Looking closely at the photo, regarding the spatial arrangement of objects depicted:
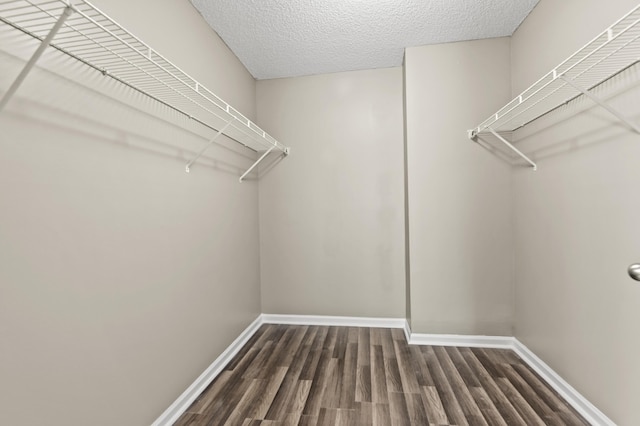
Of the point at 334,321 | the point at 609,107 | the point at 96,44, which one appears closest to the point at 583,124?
the point at 609,107

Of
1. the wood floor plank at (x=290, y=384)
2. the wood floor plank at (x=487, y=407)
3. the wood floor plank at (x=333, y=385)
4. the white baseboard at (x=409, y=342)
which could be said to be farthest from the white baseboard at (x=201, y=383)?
the wood floor plank at (x=487, y=407)

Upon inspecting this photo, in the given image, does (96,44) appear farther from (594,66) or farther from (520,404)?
(520,404)

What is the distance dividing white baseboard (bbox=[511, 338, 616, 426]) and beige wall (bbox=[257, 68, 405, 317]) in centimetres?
98

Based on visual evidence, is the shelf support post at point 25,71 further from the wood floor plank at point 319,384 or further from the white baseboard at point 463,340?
the white baseboard at point 463,340

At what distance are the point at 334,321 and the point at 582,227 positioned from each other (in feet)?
6.59

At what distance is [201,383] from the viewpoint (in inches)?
69.1

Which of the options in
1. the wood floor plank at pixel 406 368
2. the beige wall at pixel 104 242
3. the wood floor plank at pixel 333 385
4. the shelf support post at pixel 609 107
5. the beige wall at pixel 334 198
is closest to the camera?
the beige wall at pixel 104 242

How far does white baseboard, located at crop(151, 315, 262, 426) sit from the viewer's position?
146 cm

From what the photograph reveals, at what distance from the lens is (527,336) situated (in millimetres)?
2035

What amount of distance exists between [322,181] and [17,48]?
213cm

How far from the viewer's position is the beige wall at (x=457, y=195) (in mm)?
2266

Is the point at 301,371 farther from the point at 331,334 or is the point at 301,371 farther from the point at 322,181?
the point at 322,181

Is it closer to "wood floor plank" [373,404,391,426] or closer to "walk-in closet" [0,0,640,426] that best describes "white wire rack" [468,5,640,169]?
"walk-in closet" [0,0,640,426]

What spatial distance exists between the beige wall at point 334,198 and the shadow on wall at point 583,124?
995 millimetres
